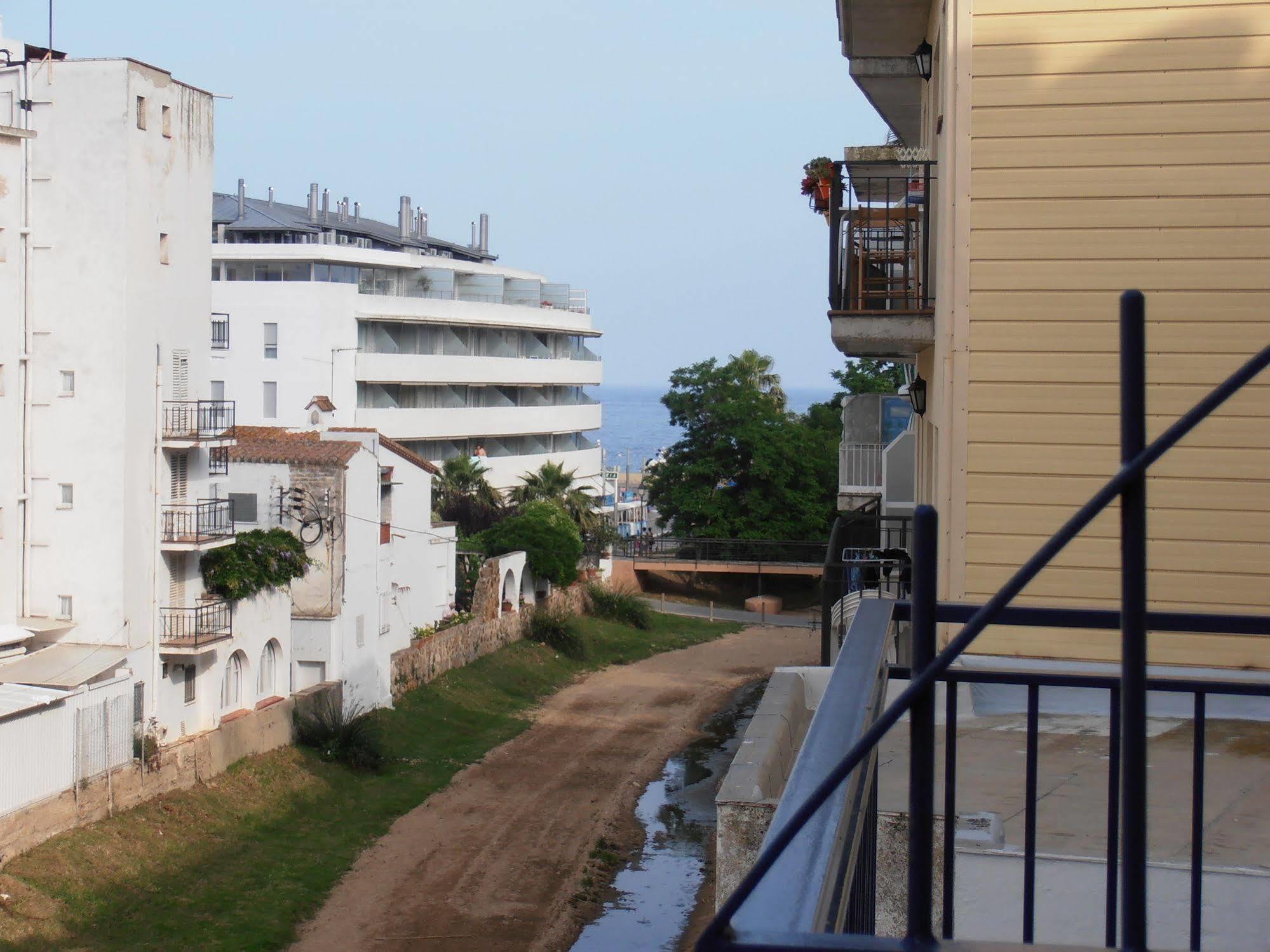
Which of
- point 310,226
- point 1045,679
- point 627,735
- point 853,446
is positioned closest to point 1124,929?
point 1045,679

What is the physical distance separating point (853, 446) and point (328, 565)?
10834 mm

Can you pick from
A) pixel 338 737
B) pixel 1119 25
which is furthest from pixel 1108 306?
pixel 338 737

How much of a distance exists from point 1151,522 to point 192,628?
730 inches

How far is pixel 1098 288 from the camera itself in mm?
9477

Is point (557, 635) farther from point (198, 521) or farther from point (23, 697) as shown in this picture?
point (23, 697)

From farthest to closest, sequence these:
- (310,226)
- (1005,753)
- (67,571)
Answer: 1. (310,226)
2. (67,571)
3. (1005,753)

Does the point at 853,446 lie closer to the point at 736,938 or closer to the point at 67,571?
the point at 67,571

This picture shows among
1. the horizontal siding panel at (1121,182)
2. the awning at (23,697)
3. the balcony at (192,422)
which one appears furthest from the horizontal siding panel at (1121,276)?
the balcony at (192,422)

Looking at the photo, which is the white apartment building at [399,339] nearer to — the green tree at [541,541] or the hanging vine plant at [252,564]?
the green tree at [541,541]

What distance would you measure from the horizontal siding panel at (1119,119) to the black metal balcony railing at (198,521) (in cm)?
1827

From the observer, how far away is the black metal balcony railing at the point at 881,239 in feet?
34.6

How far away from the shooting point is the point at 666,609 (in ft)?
162

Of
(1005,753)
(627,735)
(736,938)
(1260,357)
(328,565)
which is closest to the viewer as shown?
(736,938)

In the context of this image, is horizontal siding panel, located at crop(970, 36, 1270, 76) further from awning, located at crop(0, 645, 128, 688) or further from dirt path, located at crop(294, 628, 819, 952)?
awning, located at crop(0, 645, 128, 688)
